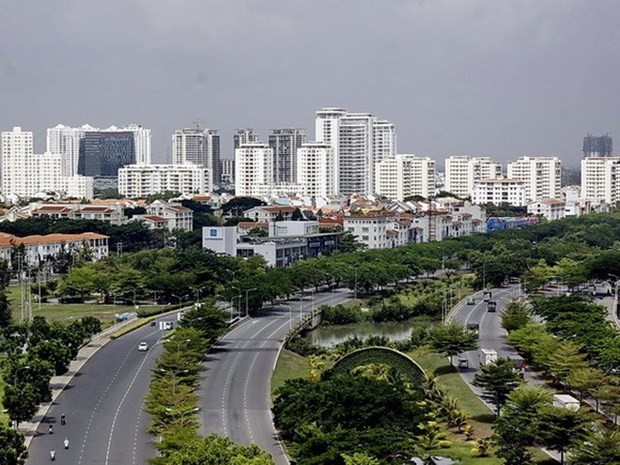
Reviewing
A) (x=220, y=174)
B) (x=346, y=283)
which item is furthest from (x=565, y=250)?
(x=220, y=174)

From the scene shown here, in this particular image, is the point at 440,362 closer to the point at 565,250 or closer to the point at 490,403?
the point at 490,403

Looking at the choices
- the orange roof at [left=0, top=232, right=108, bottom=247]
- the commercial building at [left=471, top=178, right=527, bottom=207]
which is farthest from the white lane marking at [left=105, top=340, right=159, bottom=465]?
the commercial building at [left=471, top=178, right=527, bottom=207]

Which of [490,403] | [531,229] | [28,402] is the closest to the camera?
[28,402]

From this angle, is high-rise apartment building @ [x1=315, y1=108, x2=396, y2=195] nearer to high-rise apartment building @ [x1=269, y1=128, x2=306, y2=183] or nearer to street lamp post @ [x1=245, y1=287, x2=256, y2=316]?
high-rise apartment building @ [x1=269, y1=128, x2=306, y2=183]

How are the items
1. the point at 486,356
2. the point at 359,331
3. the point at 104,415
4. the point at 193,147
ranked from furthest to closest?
the point at 193,147, the point at 359,331, the point at 486,356, the point at 104,415

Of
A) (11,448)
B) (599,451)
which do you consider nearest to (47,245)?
(11,448)

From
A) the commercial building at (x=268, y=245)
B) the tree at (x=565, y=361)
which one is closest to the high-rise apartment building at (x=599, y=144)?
the commercial building at (x=268, y=245)

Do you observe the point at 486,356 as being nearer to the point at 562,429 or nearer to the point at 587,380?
the point at 587,380
